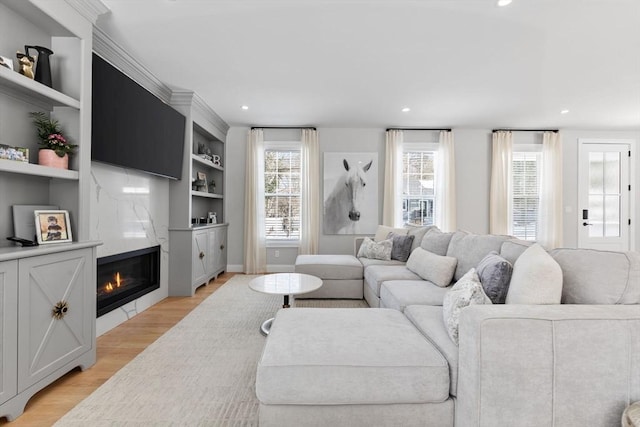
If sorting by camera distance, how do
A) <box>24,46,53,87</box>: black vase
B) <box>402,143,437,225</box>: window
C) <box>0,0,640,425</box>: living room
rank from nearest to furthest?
<box>24,46,53,87</box>: black vase < <box>0,0,640,425</box>: living room < <box>402,143,437,225</box>: window

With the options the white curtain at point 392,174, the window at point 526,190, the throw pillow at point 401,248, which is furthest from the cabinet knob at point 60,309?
the window at point 526,190

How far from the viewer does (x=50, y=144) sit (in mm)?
1975

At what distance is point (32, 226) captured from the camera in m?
1.95

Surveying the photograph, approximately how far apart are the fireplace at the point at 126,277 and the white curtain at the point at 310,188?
2.38 m

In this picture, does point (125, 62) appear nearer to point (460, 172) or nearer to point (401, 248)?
point (401, 248)

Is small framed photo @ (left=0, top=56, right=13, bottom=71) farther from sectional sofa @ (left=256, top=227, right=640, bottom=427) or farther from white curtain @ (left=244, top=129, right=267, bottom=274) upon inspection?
white curtain @ (left=244, top=129, right=267, bottom=274)

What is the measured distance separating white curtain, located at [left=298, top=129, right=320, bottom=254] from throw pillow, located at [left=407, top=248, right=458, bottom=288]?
2.43m

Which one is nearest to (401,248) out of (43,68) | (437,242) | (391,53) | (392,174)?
(437,242)

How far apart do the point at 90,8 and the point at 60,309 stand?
2.02 meters

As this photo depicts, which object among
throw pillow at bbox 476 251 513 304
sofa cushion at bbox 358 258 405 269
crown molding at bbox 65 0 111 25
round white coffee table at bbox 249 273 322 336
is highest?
crown molding at bbox 65 0 111 25

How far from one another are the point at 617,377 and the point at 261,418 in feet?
4.83

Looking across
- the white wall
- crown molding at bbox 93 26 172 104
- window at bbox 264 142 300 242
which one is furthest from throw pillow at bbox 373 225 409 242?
crown molding at bbox 93 26 172 104

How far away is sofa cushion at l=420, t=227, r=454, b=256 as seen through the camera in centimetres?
318

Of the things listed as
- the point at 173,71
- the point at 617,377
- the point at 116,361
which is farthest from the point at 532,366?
the point at 173,71
